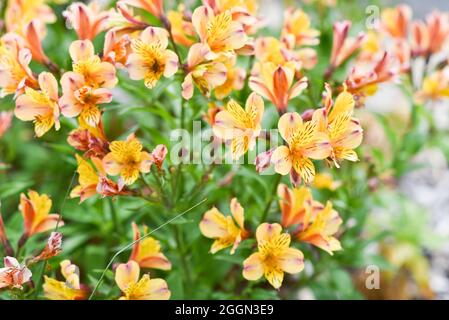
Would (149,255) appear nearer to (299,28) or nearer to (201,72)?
(201,72)

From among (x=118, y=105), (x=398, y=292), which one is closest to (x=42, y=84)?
(x=118, y=105)

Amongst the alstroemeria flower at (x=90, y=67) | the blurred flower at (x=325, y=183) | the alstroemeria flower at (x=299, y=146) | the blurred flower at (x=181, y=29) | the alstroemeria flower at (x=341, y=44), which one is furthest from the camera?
the blurred flower at (x=325, y=183)

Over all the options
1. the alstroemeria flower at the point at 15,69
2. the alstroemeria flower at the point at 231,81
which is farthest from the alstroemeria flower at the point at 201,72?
the alstroemeria flower at the point at 15,69

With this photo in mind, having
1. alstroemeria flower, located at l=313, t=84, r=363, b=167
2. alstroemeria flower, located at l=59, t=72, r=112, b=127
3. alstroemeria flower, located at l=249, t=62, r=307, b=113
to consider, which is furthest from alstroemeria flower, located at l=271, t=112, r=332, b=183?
alstroemeria flower, located at l=59, t=72, r=112, b=127

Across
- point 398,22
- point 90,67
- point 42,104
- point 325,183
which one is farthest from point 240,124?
point 398,22

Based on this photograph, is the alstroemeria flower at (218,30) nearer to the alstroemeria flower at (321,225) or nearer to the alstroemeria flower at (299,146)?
the alstroemeria flower at (299,146)

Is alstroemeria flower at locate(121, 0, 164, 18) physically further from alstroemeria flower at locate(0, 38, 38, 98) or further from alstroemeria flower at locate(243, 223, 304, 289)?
alstroemeria flower at locate(243, 223, 304, 289)
